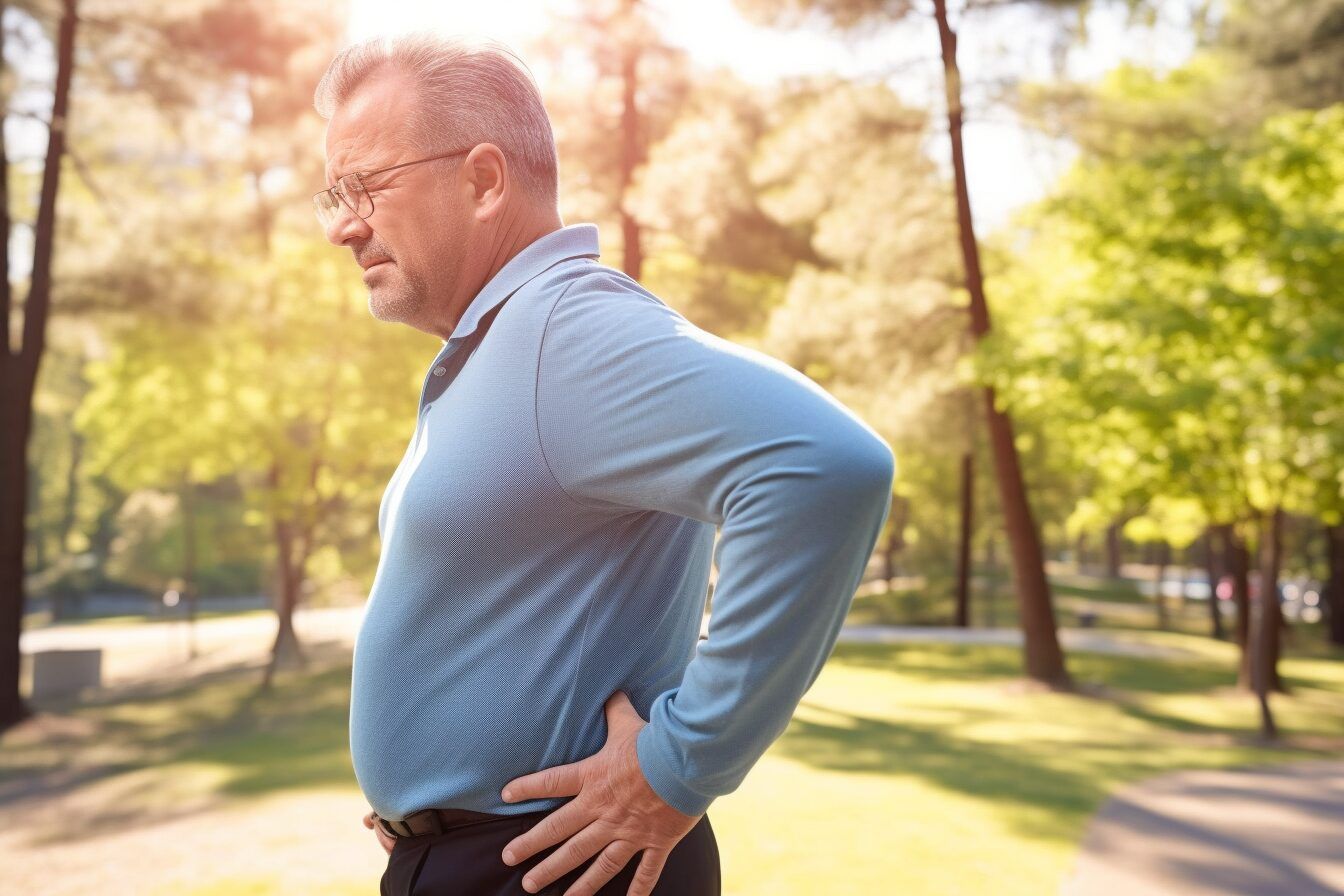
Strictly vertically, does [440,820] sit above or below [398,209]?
below

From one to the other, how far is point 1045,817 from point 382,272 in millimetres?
7217

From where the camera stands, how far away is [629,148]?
15719 millimetres

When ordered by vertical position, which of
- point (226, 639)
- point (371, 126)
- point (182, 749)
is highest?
point (371, 126)

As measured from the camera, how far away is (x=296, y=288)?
19453mm

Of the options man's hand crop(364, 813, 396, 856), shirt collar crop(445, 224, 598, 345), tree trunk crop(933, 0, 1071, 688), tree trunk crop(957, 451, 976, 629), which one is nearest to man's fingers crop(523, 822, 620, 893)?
man's hand crop(364, 813, 396, 856)

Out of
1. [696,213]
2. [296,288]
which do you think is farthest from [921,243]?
[296,288]

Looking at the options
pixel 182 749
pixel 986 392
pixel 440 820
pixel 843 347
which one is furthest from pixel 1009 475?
pixel 440 820

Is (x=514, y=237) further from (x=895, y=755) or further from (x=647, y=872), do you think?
(x=895, y=755)

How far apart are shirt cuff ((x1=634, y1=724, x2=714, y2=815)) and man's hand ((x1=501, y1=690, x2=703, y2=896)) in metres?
0.02

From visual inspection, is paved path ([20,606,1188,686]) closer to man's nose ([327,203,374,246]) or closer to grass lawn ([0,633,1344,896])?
grass lawn ([0,633,1344,896])

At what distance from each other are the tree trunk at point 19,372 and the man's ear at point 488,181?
15295 millimetres

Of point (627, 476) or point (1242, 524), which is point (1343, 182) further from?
point (627, 476)

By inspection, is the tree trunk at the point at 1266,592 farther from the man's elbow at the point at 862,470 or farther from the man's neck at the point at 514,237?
the man's elbow at the point at 862,470

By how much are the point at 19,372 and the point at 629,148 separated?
812cm
